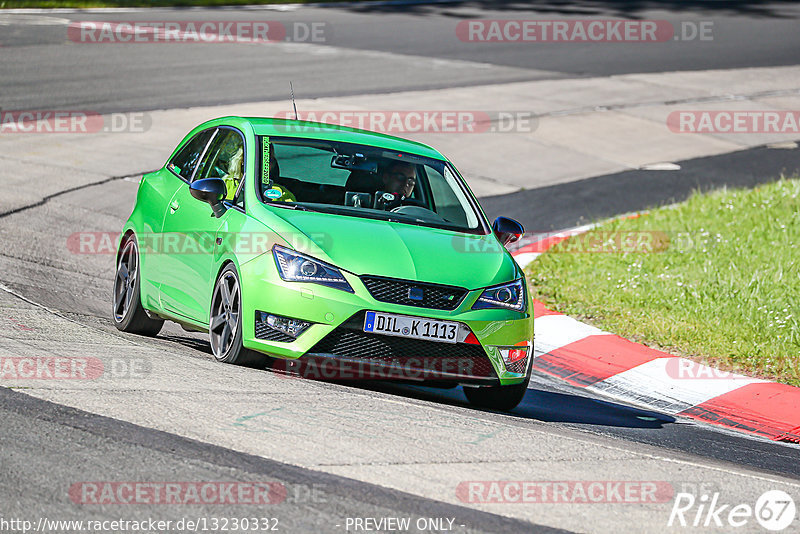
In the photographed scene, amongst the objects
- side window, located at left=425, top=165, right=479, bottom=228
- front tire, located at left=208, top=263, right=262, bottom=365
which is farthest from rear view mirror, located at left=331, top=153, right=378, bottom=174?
front tire, located at left=208, top=263, right=262, bottom=365

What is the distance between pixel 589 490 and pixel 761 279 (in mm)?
6166

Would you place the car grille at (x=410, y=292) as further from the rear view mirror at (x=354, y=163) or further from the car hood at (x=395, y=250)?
the rear view mirror at (x=354, y=163)

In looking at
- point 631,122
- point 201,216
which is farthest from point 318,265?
point 631,122

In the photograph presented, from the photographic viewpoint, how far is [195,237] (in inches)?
292

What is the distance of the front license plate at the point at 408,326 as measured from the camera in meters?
6.41

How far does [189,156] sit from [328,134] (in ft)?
3.61

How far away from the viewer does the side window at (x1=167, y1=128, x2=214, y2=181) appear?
8188 mm

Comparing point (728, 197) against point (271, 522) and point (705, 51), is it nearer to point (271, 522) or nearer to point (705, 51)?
point (271, 522)

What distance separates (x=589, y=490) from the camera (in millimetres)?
4980

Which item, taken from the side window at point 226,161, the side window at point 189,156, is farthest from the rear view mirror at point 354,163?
the side window at point 189,156

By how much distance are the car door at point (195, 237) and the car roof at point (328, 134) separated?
0.63 ft

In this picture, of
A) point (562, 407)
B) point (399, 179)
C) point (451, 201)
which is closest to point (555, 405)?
point (562, 407)

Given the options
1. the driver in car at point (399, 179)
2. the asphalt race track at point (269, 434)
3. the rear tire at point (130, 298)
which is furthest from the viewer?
the rear tire at point (130, 298)

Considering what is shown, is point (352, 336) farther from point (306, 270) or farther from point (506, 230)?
point (506, 230)
